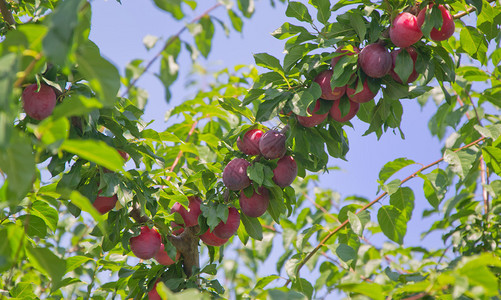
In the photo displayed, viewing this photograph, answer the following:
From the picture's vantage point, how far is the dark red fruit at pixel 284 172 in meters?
1.35

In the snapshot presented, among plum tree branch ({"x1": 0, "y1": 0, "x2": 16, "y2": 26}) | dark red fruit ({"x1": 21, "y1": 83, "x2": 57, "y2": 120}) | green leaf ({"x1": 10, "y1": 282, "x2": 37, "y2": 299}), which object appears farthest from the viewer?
green leaf ({"x1": 10, "y1": 282, "x2": 37, "y2": 299})

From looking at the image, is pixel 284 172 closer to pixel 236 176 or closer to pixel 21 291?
pixel 236 176

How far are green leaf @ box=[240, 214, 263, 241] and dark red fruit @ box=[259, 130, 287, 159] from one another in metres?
0.25

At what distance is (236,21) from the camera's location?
1.61 metres

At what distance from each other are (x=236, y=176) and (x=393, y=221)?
546 millimetres

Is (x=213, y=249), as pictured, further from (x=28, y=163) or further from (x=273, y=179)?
(x=28, y=163)

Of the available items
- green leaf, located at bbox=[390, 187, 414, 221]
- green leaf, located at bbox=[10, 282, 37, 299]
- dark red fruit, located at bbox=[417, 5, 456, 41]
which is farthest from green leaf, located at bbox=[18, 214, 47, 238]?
dark red fruit, located at bbox=[417, 5, 456, 41]

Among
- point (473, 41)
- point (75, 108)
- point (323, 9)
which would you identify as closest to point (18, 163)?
point (75, 108)

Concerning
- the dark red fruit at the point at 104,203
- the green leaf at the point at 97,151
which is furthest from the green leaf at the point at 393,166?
the green leaf at the point at 97,151

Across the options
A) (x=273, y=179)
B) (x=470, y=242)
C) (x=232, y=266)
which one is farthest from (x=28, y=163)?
(x=232, y=266)

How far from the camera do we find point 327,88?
127 centimetres

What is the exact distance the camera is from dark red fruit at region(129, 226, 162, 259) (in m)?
1.37

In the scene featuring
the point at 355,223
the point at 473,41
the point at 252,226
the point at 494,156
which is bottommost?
the point at 252,226

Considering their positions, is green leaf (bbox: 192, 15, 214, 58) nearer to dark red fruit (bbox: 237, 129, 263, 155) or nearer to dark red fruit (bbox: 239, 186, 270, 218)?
dark red fruit (bbox: 237, 129, 263, 155)
